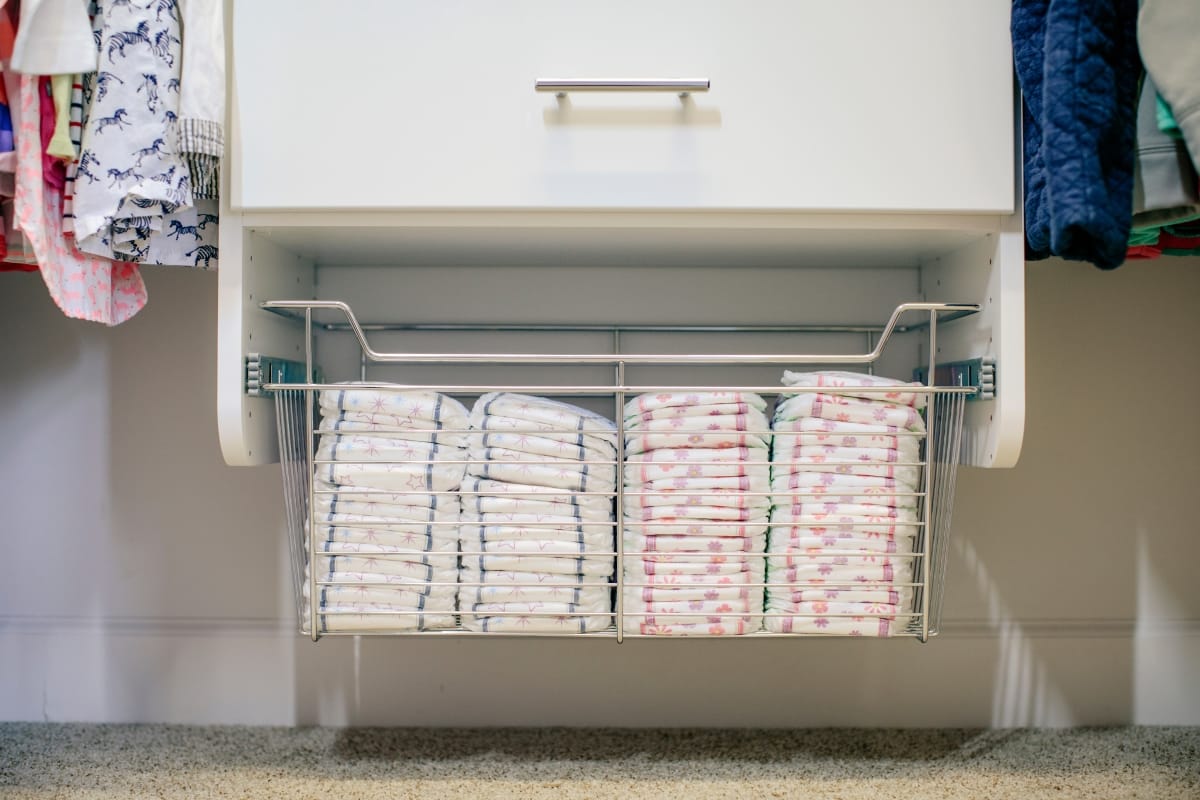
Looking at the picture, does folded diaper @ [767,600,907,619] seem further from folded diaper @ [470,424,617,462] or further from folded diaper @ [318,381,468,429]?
folded diaper @ [318,381,468,429]

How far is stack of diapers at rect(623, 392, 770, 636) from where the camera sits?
83cm

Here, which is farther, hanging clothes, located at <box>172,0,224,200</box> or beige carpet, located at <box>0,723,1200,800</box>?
beige carpet, located at <box>0,723,1200,800</box>

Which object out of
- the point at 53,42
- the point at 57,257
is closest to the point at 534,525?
the point at 57,257

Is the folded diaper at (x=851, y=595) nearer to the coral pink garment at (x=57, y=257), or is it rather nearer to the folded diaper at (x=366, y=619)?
the folded diaper at (x=366, y=619)

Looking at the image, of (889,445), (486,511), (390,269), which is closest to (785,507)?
(889,445)

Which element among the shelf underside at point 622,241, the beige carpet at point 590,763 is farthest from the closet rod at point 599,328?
the beige carpet at point 590,763

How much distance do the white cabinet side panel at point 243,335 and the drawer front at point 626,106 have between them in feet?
0.23

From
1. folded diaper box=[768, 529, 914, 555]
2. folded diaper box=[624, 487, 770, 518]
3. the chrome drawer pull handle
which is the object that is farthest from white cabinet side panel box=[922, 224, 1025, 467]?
the chrome drawer pull handle

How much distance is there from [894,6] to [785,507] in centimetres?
51

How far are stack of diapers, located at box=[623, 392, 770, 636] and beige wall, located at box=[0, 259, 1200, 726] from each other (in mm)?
280

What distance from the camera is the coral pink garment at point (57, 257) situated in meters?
0.74

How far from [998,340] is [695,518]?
355 mm

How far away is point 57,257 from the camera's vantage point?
78cm

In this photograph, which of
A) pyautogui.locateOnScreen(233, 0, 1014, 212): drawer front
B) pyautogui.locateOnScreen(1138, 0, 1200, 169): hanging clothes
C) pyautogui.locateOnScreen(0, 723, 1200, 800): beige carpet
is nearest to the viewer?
pyautogui.locateOnScreen(1138, 0, 1200, 169): hanging clothes
